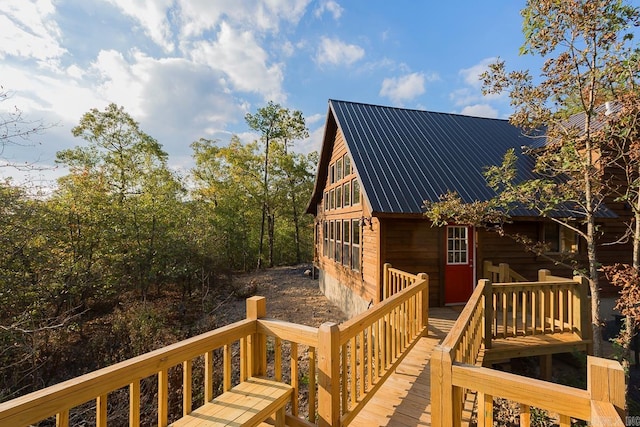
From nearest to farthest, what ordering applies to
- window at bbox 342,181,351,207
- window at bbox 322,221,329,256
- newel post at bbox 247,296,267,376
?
newel post at bbox 247,296,267,376, window at bbox 342,181,351,207, window at bbox 322,221,329,256

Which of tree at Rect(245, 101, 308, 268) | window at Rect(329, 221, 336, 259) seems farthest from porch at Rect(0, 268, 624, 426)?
tree at Rect(245, 101, 308, 268)

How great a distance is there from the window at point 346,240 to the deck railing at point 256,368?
5.25 metres

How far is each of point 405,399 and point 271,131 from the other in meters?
18.9

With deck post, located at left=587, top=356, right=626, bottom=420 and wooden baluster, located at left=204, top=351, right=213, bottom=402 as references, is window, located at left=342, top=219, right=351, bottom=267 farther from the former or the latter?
deck post, located at left=587, top=356, right=626, bottom=420

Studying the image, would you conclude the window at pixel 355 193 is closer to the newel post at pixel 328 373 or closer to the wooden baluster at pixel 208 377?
the newel post at pixel 328 373

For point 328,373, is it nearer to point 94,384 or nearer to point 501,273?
point 94,384

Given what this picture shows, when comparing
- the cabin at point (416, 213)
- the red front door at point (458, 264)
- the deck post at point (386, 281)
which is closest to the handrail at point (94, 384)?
the deck post at point (386, 281)

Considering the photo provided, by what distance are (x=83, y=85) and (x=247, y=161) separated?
537 inches

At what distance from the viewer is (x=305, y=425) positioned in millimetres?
2346

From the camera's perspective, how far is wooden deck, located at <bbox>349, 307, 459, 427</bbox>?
3023 millimetres

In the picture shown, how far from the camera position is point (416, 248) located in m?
7.16

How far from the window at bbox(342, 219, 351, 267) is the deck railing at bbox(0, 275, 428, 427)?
525 cm

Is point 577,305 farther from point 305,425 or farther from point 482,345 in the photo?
point 305,425

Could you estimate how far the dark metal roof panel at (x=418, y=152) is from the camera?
721cm
